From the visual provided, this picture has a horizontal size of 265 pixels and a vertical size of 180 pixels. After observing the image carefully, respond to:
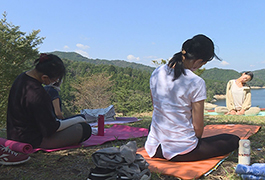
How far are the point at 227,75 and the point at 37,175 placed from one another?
42585 mm

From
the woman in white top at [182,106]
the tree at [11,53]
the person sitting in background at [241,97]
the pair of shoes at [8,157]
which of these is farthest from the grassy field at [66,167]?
the tree at [11,53]

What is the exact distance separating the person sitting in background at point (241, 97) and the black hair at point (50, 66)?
6.72 m

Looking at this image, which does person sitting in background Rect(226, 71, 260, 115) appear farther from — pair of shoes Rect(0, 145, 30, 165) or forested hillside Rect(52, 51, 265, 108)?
pair of shoes Rect(0, 145, 30, 165)

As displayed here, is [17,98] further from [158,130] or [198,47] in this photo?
[198,47]

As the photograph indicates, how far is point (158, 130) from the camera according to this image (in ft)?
6.81

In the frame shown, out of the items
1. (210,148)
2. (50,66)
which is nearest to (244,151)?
(210,148)

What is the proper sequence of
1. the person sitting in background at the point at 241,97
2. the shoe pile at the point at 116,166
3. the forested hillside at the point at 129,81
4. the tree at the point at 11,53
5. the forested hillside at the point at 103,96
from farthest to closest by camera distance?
the forested hillside at the point at 129,81
the forested hillside at the point at 103,96
the tree at the point at 11,53
the person sitting in background at the point at 241,97
the shoe pile at the point at 116,166

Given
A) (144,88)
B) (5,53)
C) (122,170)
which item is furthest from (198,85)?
(144,88)

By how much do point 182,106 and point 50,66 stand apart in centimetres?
136

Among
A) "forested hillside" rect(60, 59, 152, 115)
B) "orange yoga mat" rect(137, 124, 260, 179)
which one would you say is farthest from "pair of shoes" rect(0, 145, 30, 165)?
"forested hillside" rect(60, 59, 152, 115)

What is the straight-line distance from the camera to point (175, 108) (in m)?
1.97

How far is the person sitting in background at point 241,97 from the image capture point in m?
7.67

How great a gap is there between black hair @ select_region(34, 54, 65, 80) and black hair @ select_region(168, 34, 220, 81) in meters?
Result: 1.14

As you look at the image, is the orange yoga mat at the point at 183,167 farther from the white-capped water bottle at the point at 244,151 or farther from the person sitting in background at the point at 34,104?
the person sitting in background at the point at 34,104
